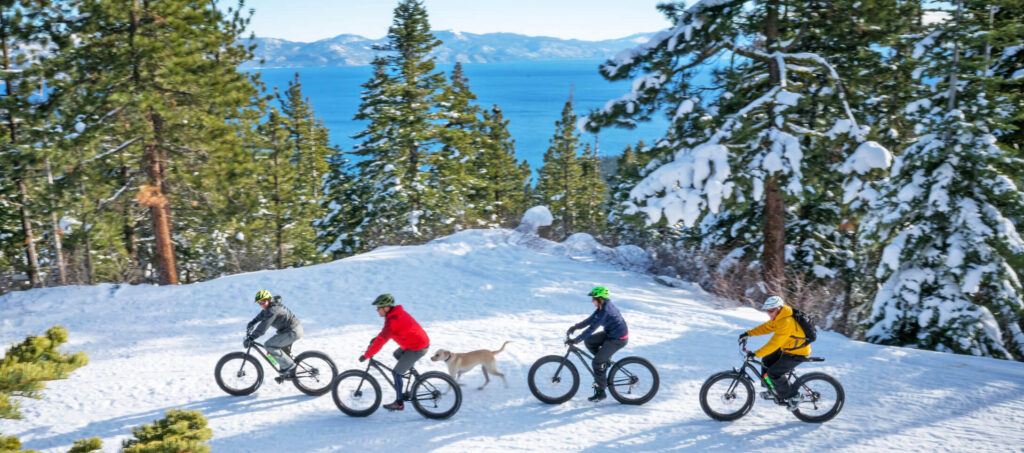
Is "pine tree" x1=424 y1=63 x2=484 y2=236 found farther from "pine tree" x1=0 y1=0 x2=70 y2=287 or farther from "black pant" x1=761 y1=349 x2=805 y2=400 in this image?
"black pant" x1=761 y1=349 x2=805 y2=400

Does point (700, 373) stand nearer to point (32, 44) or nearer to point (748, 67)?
point (748, 67)

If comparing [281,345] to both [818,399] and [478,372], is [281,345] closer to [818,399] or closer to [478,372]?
[478,372]

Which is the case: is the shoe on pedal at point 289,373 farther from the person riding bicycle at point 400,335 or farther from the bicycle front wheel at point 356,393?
the person riding bicycle at point 400,335

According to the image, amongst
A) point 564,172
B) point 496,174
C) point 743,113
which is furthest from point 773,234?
point 564,172

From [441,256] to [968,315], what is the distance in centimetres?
1274

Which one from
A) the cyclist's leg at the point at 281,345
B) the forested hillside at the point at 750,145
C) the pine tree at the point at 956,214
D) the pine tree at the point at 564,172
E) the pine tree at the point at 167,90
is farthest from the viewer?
the pine tree at the point at 564,172

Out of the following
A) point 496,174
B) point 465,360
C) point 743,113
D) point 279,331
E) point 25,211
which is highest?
point 743,113

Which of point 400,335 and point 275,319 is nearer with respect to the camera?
point 400,335

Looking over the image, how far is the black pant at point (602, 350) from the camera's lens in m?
8.09

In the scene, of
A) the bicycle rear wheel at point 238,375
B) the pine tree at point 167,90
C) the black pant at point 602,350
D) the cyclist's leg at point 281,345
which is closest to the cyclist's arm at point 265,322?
the cyclist's leg at point 281,345

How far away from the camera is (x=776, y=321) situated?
287 inches

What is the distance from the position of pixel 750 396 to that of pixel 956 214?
23.2 feet

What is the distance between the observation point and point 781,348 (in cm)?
741

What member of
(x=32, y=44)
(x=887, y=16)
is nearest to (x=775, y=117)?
(x=887, y=16)
